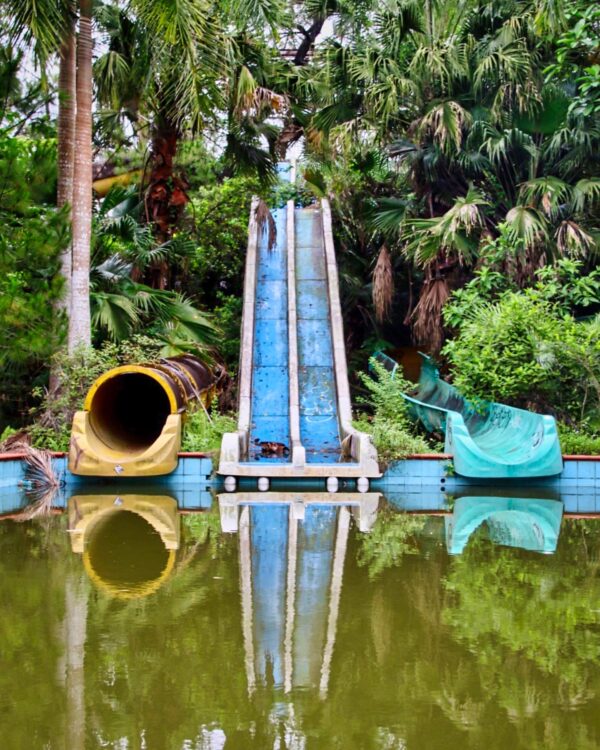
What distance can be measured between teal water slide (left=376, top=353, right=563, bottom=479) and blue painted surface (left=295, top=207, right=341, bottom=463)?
4.76ft

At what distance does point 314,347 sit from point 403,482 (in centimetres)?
484

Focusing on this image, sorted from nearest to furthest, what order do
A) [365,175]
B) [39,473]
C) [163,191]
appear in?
[39,473]
[163,191]
[365,175]

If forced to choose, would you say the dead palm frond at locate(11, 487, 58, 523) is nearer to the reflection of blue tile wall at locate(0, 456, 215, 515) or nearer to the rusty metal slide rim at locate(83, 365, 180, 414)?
the reflection of blue tile wall at locate(0, 456, 215, 515)

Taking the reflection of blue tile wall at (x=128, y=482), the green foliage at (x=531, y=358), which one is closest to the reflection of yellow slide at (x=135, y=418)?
the reflection of blue tile wall at (x=128, y=482)

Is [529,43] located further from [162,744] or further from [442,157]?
[162,744]

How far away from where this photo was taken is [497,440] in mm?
12703

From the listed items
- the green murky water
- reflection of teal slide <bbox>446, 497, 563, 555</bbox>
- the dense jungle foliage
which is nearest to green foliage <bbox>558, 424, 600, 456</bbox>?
the dense jungle foliage

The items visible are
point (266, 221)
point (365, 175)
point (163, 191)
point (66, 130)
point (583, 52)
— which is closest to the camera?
point (66, 130)

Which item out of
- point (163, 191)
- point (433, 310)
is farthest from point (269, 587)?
point (163, 191)

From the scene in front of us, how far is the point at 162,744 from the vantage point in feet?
11.6

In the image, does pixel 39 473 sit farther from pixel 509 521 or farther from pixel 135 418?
pixel 509 521

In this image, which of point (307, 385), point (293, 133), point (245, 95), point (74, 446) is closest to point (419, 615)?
point (74, 446)

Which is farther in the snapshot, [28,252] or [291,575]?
[28,252]

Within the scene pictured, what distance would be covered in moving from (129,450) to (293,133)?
962 centimetres
